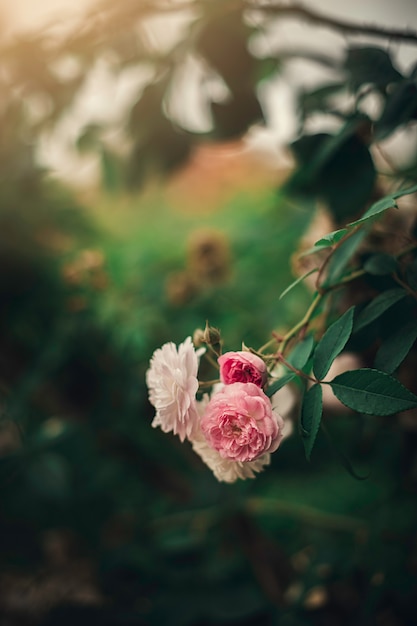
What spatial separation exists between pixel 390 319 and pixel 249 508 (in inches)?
23.4

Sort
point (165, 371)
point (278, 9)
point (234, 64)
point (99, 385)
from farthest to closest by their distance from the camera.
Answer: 1. point (99, 385)
2. point (234, 64)
3. point (278, 9)
4. point (165, 371)

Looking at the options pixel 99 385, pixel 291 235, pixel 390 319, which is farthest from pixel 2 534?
pixel 390 319

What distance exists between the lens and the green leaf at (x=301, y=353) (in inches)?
15.7

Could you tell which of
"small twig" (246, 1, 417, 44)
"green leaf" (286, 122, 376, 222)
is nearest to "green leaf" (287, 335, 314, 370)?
"green leaf" (286, 122, 376, 222)

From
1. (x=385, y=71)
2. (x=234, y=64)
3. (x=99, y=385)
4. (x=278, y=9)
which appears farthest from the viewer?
(x=99, y=385)

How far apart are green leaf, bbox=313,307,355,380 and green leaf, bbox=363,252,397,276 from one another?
0.28 feet

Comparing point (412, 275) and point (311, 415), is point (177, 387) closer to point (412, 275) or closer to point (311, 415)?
point (311, 415)

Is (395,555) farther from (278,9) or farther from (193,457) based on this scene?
(278,9)

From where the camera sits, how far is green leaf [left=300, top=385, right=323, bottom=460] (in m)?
0.35

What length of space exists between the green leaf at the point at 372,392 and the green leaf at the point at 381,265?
0.40ft

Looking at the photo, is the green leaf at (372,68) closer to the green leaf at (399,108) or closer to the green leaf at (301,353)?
the green leaf at (399,108)

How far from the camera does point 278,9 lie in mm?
706

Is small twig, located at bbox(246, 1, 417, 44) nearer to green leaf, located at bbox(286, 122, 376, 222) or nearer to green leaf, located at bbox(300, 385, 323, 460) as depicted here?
green leaf, located at bbox(286, 122, 376, 222)

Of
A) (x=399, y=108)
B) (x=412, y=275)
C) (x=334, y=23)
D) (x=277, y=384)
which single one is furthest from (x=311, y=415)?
(x=334, y=23)
